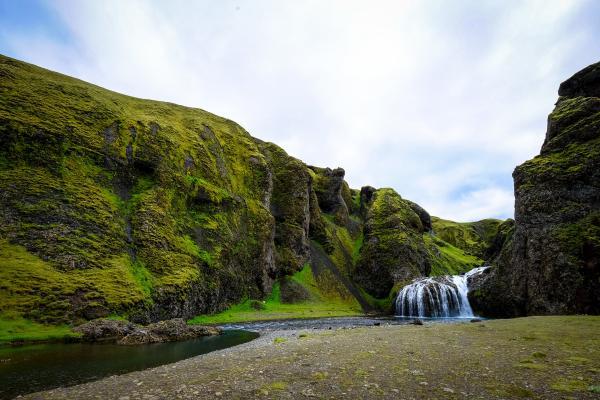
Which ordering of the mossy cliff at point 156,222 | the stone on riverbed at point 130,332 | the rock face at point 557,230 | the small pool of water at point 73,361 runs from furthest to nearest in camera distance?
the rock face at point 557,230, the mossy cliff at point 156,222, the stone on riverbed at point 130,332, the small pool of water at point 73,361

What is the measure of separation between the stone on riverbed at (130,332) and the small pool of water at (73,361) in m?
2.19

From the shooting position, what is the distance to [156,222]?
66.0 m

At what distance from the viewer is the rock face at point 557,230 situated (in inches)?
1827

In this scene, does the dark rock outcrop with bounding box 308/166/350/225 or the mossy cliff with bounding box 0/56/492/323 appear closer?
the mossy cliff with bounding box 0/56/492/323

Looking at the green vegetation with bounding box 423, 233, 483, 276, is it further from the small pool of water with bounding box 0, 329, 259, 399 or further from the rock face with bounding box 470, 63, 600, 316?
the small pool of water with bounding box 0, 329, 259, 399

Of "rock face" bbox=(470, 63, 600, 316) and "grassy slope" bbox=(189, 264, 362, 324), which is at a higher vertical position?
"rock face" bbox=(470, 63, 600, 316)

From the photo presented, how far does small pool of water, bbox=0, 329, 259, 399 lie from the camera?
1791 centimetres

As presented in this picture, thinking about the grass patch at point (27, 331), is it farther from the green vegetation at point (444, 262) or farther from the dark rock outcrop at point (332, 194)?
the dark rock outcrop at point (332, 194)

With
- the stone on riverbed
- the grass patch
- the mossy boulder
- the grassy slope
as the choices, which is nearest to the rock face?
the grassy slope

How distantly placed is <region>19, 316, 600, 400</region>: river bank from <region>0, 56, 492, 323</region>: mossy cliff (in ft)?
106

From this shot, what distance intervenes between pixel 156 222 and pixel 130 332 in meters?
33.1

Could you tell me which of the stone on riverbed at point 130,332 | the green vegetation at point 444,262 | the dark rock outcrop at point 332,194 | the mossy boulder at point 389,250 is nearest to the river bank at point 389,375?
the stone on riverbed at point 130,332

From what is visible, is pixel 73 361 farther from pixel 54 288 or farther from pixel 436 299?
pixel 436 299

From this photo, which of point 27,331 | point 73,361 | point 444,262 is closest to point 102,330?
point 27,331
